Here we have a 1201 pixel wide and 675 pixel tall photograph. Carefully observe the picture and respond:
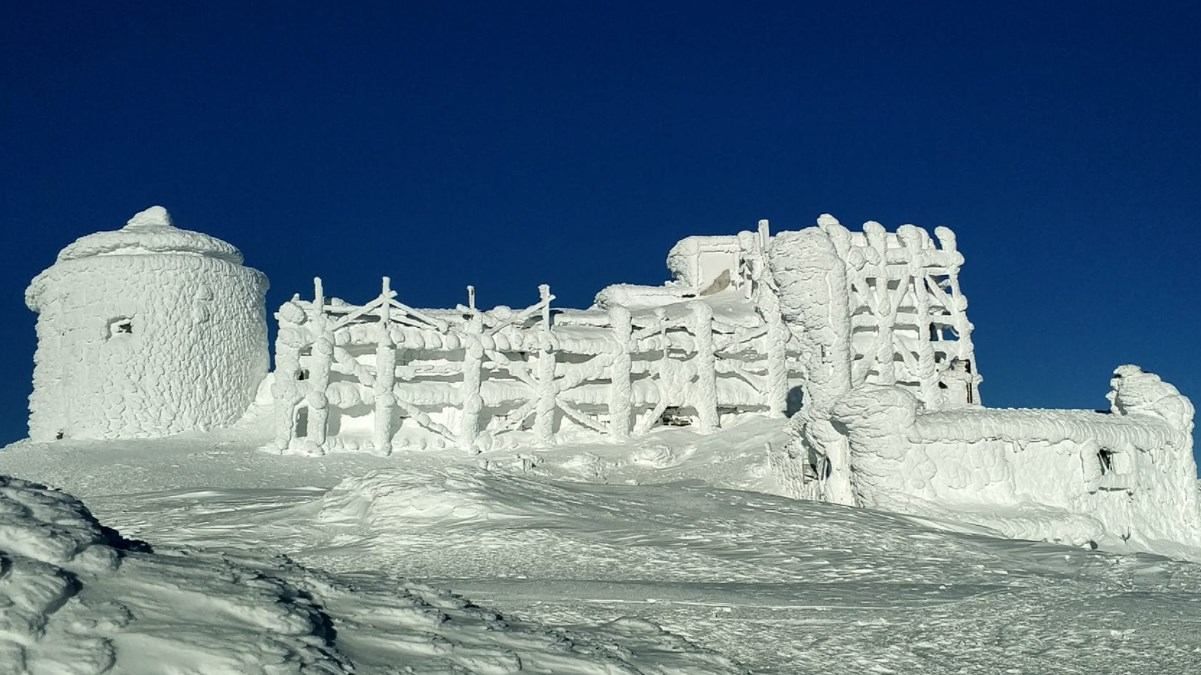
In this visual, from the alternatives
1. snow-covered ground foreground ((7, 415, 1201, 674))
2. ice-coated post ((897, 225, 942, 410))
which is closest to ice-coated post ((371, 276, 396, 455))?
snow-covered ground foreground ((7, 415, 1201, 674))

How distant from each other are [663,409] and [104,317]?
1103 cm

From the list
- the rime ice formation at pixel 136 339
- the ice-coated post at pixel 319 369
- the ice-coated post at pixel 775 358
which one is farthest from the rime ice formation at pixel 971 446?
the rime ice formation at pixel 136 339

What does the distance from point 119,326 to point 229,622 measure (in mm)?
18172

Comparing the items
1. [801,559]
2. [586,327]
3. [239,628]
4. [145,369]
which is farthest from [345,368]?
[239,628]

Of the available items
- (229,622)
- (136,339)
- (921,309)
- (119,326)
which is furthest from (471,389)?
(229,622)

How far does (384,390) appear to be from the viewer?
66.7ft

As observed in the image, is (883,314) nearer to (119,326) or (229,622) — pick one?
(119,326)

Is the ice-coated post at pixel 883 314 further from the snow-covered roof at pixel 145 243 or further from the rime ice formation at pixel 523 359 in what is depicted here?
the snow-covered roof at pixel 145 243

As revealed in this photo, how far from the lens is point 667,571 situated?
787 cm

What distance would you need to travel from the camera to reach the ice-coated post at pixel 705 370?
22.4 metres

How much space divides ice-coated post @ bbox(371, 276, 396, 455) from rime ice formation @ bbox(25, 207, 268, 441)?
3.30m

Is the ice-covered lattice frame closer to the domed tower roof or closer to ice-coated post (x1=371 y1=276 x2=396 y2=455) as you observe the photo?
ice-coated post (x1=371 y1=276 x2=396 y2=455)

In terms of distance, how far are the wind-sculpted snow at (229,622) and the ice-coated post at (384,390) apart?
14.3 m

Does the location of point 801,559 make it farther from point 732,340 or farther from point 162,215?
point 162,215
